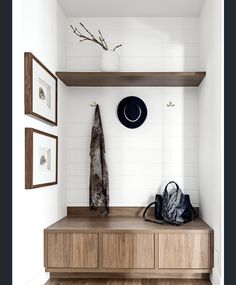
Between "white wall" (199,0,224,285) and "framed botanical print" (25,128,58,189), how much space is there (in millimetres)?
1426

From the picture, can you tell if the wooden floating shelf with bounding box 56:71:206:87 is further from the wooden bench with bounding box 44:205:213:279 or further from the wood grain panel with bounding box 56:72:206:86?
the wooden bench with bounding box 44:205:213:279

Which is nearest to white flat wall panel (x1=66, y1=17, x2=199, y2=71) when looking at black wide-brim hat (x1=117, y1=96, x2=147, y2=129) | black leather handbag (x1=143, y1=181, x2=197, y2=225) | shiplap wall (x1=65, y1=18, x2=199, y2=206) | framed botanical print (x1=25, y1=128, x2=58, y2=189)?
shiplap wall (x1=65, y1=18, x2=199, y2=206)

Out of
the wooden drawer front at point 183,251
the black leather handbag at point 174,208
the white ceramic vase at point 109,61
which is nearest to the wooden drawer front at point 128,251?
the wooden drawer front at point 183,251

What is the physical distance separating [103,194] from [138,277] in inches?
37.2

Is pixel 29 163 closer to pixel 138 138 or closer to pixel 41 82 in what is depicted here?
pixel 41 82

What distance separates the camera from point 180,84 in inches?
167

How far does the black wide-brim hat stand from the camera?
14.1ft

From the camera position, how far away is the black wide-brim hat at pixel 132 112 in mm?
4289

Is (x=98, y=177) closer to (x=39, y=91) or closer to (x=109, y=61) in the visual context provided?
(x=109, y=61)

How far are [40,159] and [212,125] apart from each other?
1.52 m

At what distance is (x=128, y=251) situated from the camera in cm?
356
